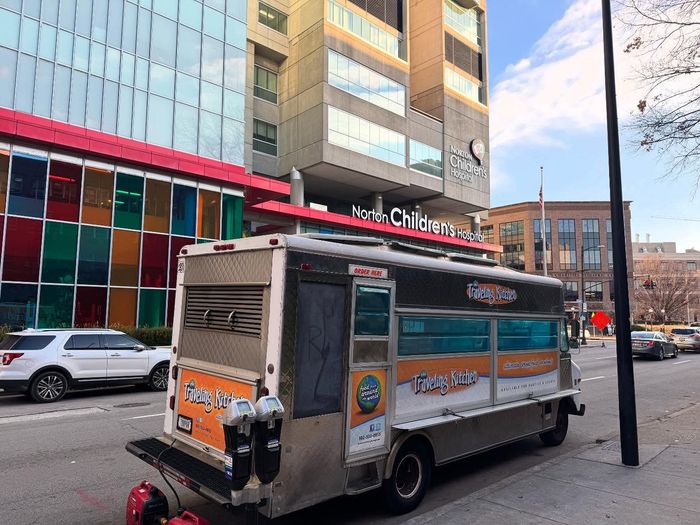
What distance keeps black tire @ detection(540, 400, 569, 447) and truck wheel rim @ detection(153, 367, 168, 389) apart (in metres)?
9.50

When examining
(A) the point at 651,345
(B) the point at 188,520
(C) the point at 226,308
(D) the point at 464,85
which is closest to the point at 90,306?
(C) the point at 226,308

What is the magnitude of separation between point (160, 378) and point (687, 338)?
32012 mm

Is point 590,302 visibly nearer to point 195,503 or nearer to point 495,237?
point 495,237

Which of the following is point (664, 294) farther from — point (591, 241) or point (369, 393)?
point (369, 393)

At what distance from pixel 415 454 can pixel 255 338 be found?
2203 mm

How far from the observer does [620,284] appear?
6.95 metres

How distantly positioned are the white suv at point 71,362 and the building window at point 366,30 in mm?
28995

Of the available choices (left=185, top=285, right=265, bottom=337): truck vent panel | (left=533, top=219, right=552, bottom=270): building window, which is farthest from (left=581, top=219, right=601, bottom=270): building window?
(left=185, top=285, right=265, bottom=337): truck vent panel

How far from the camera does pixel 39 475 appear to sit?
6.06 metres

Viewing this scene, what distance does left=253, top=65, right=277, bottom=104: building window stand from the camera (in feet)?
119

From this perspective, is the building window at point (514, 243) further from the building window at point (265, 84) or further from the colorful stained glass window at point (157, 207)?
the colorful stained glass window at point (157, 207)

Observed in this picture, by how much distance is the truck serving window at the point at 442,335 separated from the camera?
17.3 feet

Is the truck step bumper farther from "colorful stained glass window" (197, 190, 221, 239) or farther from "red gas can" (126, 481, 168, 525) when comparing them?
"colorful stained glass window" (197, 190, 221, 239)

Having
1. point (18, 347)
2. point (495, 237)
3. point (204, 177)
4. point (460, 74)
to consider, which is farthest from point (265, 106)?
point (495, 237)
